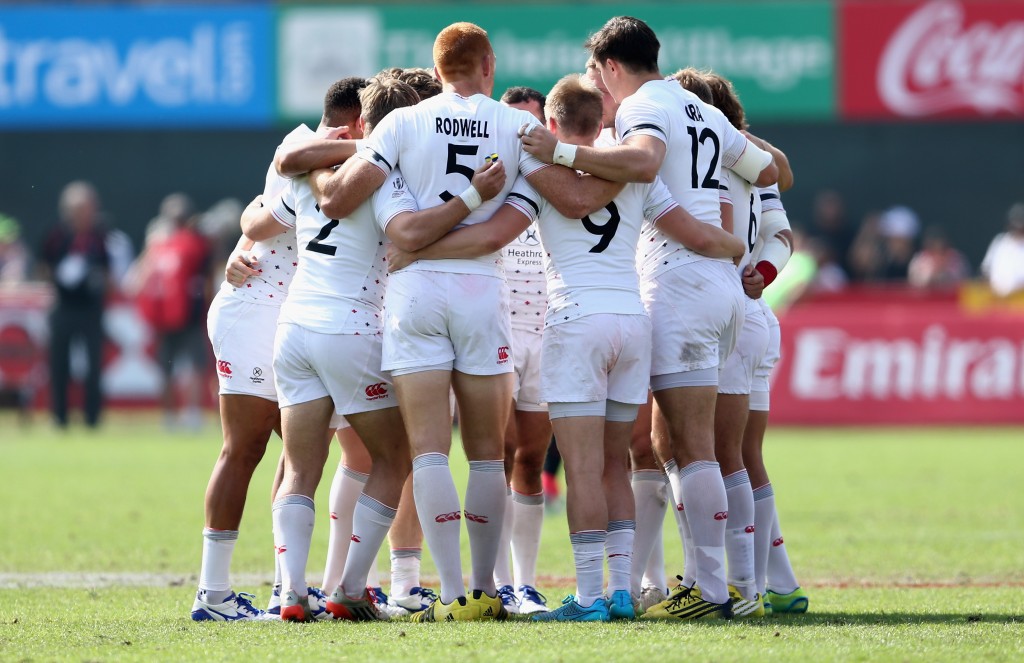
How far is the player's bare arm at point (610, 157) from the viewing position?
6.23 meters

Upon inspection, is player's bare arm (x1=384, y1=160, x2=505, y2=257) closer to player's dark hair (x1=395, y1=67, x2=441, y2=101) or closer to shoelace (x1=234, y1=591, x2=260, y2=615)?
player's dark hair (x1=395, y1=67, x2=441, y2=101)

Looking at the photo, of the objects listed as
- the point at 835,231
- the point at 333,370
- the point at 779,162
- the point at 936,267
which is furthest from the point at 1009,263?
the point at 333,370

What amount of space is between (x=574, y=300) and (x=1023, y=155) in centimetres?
1845

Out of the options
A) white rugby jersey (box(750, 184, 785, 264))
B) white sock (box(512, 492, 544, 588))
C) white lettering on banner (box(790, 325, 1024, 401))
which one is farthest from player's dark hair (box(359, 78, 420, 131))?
white lettering on banner (box(790, 325, 1024, 401))

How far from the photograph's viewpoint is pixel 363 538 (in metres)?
6.44

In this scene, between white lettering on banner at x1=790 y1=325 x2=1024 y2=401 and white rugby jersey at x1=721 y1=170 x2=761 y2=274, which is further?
white lettering on banner at x1=790 y1=325 x2=1024 y2=401

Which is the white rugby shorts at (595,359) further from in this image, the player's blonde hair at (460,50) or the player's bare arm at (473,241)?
the player's blonde hair at (460,50)

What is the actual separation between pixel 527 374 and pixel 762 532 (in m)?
1.30

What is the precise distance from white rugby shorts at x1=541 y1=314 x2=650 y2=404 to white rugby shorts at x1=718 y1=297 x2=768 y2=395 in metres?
0.55

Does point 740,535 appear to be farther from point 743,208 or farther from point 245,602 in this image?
point 245,602

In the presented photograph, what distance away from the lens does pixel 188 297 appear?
60.3 feet

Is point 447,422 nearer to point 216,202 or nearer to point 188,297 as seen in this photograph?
point 188,297

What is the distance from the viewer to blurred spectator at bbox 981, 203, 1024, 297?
19.1 meters

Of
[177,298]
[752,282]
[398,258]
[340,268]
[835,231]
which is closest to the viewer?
[398,258]
